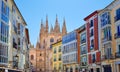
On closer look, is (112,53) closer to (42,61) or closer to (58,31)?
(42,61)

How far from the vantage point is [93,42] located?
2114 inches

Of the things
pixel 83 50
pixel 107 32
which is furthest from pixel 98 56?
pixel 83 50

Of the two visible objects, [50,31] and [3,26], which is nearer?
[3,26]

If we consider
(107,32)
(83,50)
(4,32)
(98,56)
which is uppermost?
(107,32)

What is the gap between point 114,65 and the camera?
44719 mm

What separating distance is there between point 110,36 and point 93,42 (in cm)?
780

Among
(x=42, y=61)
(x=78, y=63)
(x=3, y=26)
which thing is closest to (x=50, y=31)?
(x=42, y=61)

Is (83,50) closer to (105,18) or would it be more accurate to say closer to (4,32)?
(105,18)

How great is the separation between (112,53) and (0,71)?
24997 mm

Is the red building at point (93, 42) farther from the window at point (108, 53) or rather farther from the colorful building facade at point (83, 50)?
the window at point (108, 53)

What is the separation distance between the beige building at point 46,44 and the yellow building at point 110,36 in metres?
83.3

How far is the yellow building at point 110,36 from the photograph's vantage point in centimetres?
4397

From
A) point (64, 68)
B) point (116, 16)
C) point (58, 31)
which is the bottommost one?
point (64, 68)

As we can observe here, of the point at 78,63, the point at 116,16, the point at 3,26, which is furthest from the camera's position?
the point at 78,63
